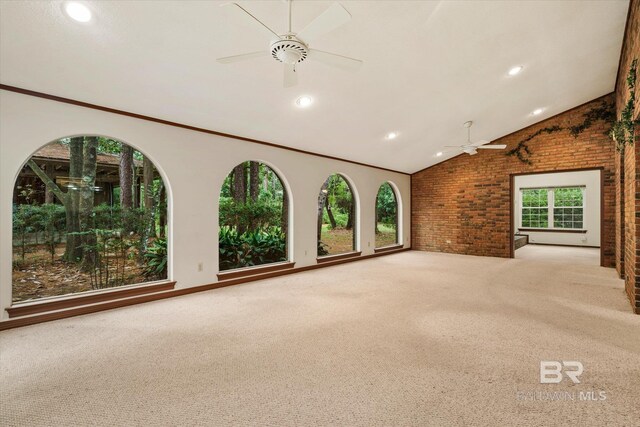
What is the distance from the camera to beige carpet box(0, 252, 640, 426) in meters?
1.73

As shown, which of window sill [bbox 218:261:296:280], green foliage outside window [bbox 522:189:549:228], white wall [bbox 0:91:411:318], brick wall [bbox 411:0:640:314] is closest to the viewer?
white wall [bbox 0:91:411:318]

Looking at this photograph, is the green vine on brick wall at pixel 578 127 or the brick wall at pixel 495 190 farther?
the green vine on brick wall at pixel 578 127

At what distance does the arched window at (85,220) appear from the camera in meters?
3.41

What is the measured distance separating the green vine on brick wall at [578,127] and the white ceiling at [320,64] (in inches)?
38.0

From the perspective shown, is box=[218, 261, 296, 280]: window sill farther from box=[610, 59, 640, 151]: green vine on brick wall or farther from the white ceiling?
box=[610, 59, 640, 151]: green vine on brick wall

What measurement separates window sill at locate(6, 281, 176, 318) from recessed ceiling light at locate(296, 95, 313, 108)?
10.1ft

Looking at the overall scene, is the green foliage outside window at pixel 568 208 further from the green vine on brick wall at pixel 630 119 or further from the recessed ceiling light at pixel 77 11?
the recessed ceiling light at pixel 77 11

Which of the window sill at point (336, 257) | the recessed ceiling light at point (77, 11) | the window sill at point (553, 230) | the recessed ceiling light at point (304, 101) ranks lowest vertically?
the window sill at point (336, 257)

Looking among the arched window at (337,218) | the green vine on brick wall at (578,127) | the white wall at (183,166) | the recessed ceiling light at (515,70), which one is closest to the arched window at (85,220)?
the white wall at (183,166)

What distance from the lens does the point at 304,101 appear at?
4.14 m

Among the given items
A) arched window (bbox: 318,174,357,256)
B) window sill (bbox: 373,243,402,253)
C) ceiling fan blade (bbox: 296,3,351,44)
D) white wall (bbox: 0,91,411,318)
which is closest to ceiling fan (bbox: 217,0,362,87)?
ceiling fan blade (bbox: 296,3,351,44)

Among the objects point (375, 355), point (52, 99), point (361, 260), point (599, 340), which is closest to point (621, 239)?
point (599, 340)

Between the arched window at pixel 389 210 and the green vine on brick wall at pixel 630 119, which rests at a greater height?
the green vine on brick wall at pixel 630 119

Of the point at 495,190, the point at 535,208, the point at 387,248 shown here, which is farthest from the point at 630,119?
the point at 535,208
